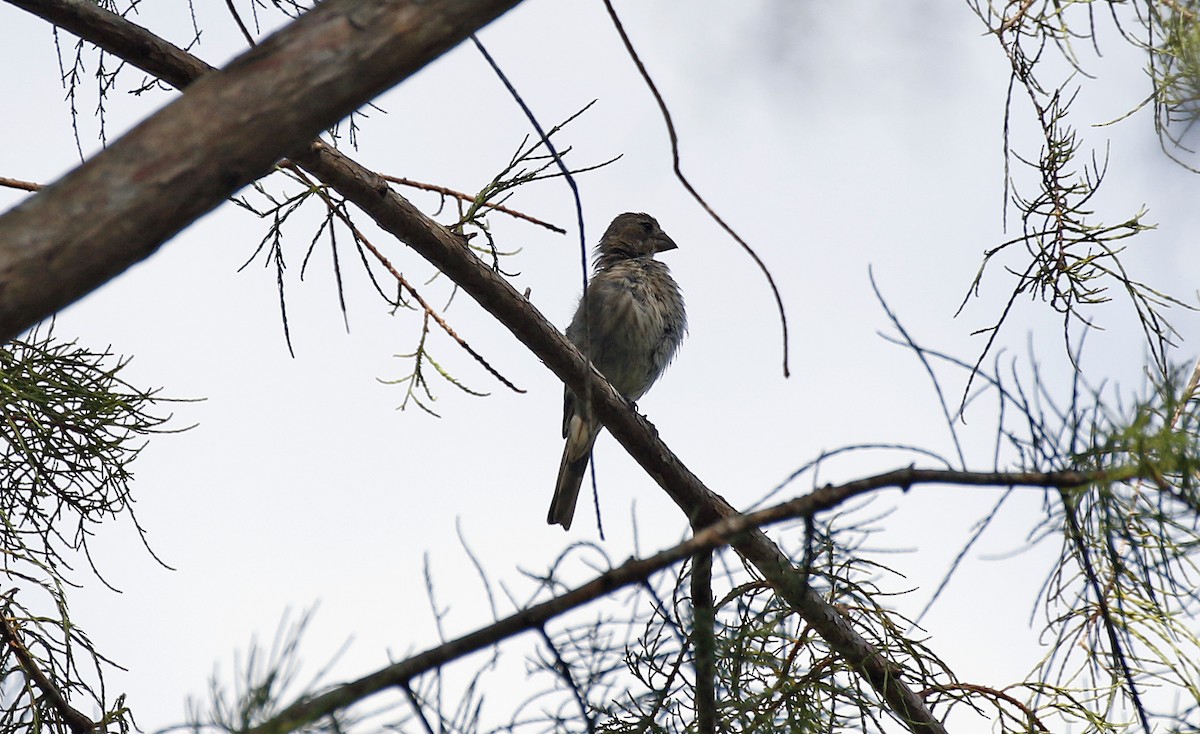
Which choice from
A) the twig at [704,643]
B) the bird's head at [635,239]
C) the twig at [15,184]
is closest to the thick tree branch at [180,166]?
the twig at [704,643]

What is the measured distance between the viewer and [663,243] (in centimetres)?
782

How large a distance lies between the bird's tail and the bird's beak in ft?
4.93

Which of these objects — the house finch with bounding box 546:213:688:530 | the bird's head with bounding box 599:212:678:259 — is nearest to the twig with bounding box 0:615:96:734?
the house finch with bounding box 546:213:688:530

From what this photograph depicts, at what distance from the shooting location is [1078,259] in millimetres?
3506

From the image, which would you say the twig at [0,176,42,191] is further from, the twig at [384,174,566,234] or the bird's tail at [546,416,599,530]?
the bird's tail at [546,416,599,530]

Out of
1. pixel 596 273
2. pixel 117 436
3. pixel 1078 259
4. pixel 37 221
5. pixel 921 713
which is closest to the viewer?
pixel 37 221

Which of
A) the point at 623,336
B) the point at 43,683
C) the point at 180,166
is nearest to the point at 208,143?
the point at 180,166

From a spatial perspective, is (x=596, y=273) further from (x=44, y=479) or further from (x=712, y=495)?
(x=44, y=479)

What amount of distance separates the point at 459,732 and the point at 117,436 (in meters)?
2.37

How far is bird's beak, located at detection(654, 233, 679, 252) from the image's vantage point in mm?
7801

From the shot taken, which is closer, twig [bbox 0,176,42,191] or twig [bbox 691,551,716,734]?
twig [bbox 691,551,716,734]

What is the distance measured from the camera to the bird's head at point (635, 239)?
25.3 ft

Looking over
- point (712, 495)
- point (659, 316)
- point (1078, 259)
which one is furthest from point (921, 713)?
point (659, 316)

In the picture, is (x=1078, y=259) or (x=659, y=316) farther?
(x=659, y=316)
